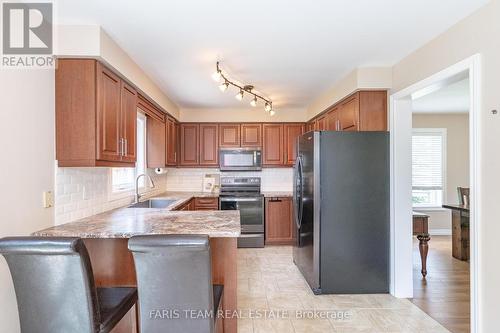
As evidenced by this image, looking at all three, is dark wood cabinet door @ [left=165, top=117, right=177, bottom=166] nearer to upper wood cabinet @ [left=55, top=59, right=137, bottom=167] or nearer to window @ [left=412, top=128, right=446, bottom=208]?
upper wood cabinet @ [left=55, top=59, right=137, bottom=167]

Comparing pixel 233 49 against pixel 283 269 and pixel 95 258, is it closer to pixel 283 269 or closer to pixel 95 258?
pixel 95 258

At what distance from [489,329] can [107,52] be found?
322 centimetres

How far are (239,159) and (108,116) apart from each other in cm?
296

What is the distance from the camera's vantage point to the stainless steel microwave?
201 inches

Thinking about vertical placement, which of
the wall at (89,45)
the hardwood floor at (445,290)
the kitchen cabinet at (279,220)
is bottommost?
the hardwood floor at (445,290)

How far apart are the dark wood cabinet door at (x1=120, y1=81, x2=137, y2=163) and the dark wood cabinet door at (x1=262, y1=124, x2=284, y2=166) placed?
2704mm

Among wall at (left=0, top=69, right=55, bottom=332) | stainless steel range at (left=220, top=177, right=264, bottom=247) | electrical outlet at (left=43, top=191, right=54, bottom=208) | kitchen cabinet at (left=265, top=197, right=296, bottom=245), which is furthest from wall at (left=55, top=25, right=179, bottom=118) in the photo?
kitchen cabinet at (left=265, top=197, right=296, bottom=245)

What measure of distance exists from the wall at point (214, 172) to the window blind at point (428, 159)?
2.59 m

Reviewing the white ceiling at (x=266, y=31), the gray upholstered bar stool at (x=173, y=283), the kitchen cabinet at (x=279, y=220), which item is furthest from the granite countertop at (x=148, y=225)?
the kitchen cabinet at (x=279, y=220)

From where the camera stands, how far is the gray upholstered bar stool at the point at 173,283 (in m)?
1.40

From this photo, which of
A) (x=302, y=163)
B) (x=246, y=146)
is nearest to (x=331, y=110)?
(x=302, y=163)

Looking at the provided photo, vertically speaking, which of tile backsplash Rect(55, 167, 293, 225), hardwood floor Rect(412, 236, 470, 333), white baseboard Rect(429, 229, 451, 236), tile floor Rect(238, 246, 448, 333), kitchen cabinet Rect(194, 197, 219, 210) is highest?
tile backsplash Rect(55, 167, 293, 225)

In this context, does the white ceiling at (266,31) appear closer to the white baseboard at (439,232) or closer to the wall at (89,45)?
the wall at (89,45)

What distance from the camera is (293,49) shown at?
264 cm
